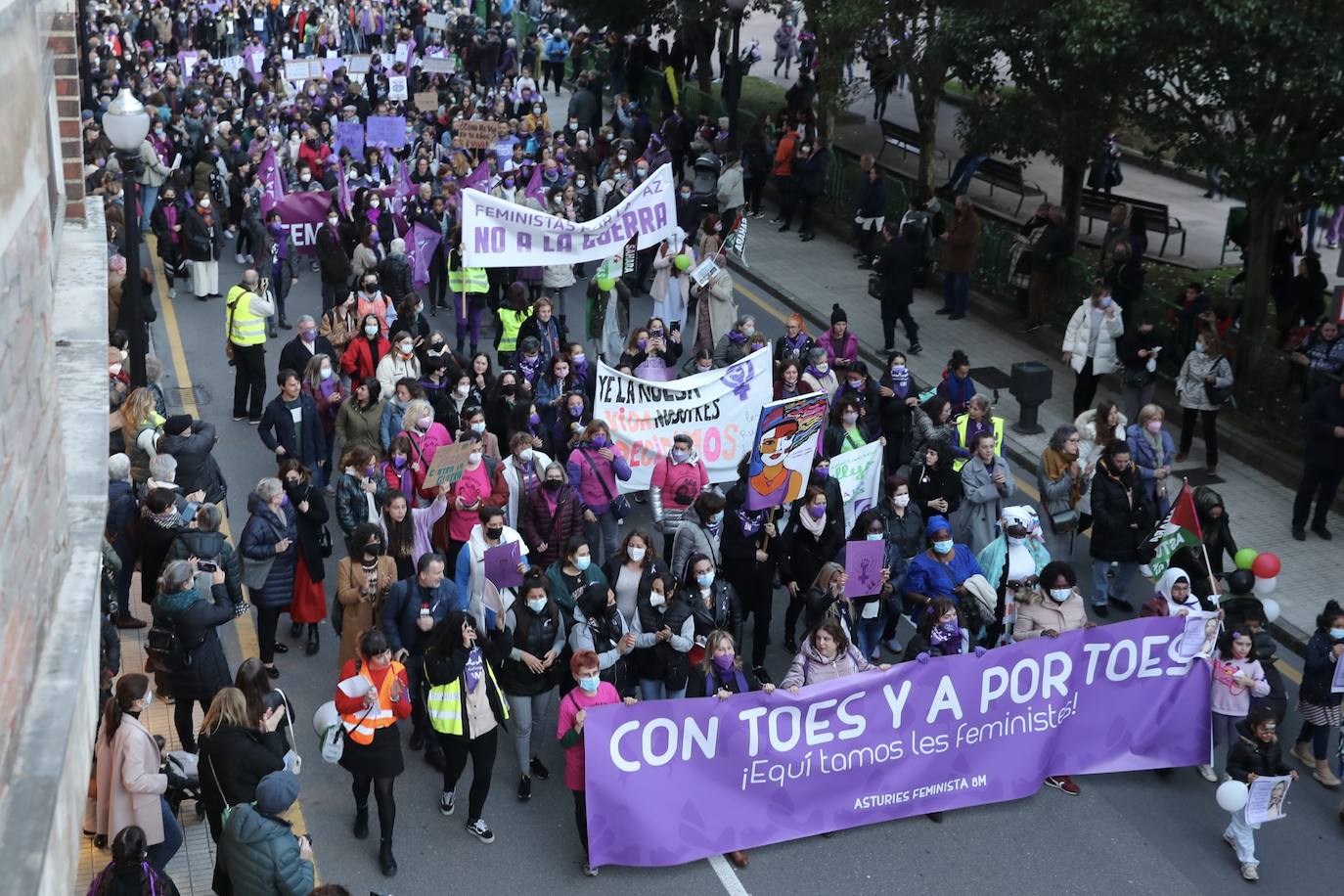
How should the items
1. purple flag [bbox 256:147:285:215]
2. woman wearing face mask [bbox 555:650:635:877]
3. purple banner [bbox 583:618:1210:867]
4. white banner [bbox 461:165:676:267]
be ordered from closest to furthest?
woman wearing face mask [bbox 555:650:635:877]
purple banner [bbox 583:618:1210:867]
white banner [bbox 461:165:676:267]
purple flag [bbox 256:147:285:215]

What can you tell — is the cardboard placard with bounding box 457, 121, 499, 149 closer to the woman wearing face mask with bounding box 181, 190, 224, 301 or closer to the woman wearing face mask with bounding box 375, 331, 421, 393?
the woman wearing face mask with bounding box 181, 190, 224, 301

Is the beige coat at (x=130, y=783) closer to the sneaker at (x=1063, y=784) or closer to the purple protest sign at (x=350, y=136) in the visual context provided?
the sneaker at (x=1063, y=784)

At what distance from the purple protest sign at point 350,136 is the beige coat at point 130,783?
18358mm

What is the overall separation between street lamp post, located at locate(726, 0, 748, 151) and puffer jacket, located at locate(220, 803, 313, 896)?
19.3 m

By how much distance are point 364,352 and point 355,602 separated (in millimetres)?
4848

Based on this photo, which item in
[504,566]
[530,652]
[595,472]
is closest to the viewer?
[530,652]

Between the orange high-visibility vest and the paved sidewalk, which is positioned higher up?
the orange high-visibility vest

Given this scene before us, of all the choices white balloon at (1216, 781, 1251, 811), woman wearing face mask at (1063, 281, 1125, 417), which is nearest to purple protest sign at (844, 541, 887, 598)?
white balloon at (1216, 781, 1251, 811)

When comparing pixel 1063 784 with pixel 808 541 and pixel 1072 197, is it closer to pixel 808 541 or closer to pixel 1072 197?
pixel 808 541

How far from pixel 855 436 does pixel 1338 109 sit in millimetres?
6116

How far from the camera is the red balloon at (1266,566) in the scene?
11648 millimetres

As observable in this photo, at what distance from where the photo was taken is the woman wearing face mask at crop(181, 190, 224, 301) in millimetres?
19438

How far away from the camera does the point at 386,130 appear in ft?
83.0

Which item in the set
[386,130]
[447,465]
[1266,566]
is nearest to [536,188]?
[386,130]
